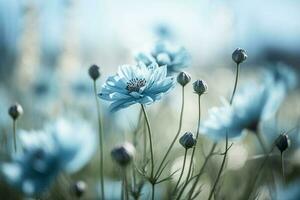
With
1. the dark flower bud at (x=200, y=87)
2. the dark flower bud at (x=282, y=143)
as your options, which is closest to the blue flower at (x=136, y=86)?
the dark flower bud at (x=200, y=87)

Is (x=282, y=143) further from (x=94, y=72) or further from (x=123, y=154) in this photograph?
(x=94, y=72)

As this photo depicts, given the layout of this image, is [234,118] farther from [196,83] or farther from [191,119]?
[191,119]

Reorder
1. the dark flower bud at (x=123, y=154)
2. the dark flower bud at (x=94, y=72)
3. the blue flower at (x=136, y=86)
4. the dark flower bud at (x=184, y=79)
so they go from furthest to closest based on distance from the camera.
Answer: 1. the dark flower bud at (x=94, y=72)
2. the dark flower bud at (x=184, y=79)
3. the blue flower at (x=136, y=86)
4. the dark flower bud at (x=123, y=154)

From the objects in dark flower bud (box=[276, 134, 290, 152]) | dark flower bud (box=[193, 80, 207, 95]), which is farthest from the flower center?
dark flower bud (box=[276, 134, 290, 152])

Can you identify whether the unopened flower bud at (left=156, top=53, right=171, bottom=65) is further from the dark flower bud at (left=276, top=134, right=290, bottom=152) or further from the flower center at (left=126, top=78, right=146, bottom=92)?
the dark flower bud at (left=276, top=134, right=290, bottom=152)

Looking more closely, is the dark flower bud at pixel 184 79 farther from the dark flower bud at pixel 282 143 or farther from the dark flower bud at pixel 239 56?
the dark flower bud at pixel 282 143
